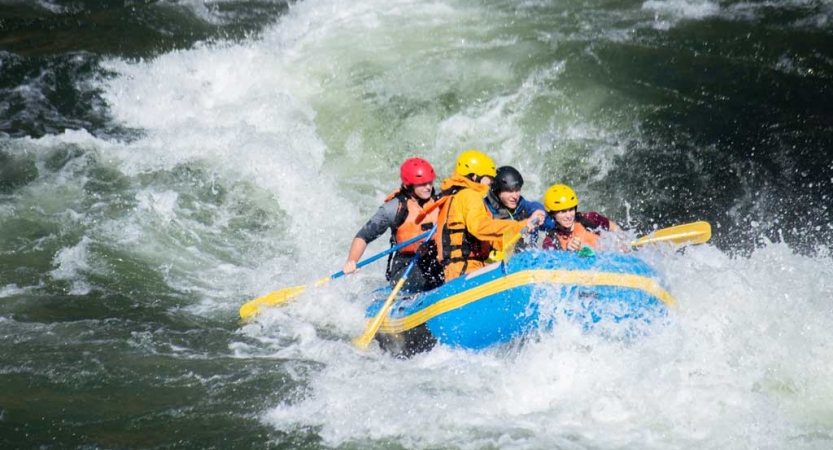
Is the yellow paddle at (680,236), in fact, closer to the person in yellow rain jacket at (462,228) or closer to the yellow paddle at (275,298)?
the person in yellow rain jacket at (462,228)

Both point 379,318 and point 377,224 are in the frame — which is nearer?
point 379,318

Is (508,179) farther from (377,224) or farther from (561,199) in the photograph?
(377,224)

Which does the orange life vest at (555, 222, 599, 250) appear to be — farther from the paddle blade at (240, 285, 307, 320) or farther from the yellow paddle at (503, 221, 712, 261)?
the paddle blade at (240, 285, 307, 320)

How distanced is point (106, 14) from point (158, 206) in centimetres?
550

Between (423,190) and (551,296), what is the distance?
1.60 meters

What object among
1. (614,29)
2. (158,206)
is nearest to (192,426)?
(158,206)

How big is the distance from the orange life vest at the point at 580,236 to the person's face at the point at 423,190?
1017mm

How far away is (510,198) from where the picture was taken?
22.5ft

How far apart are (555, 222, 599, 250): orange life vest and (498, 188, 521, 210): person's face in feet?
1.52

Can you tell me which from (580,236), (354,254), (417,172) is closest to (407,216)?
(417,172)

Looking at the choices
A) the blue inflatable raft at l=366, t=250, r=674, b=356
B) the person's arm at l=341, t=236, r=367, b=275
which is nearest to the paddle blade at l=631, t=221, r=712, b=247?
the blue inflatable raft at l=366, t=250, r=674, b=356

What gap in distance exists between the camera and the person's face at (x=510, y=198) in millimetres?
6852

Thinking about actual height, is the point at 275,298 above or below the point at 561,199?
below

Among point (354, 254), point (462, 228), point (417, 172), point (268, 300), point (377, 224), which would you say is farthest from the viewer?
point (268, 300)
